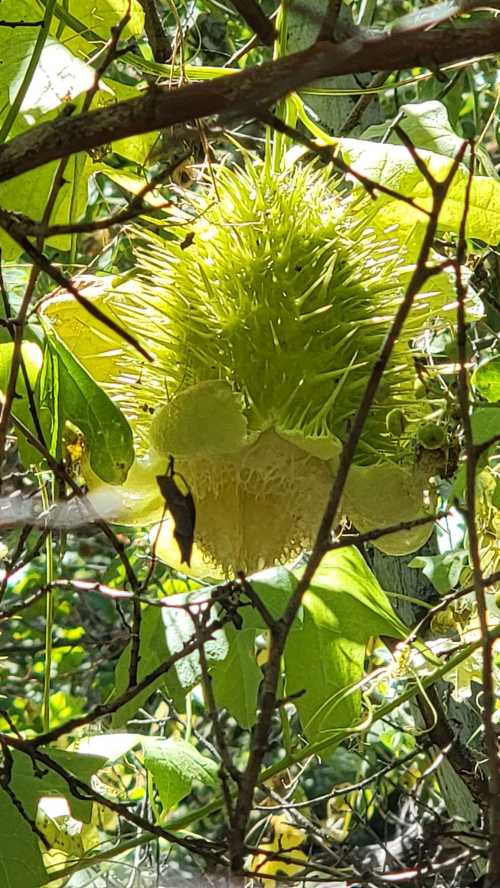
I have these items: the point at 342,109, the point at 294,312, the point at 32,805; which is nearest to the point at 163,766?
the point at 32,805

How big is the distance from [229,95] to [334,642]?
0.59 m

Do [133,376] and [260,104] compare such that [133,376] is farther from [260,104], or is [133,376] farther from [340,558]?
[260,104]

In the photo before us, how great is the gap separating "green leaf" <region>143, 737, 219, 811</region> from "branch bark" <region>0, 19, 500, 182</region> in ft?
1.83

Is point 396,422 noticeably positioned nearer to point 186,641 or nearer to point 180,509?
point 180,509

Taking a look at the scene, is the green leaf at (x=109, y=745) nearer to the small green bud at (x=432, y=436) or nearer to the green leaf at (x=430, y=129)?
the small green bud at (x=432, y=436)

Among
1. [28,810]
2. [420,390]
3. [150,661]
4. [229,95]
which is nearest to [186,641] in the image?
[150,661]

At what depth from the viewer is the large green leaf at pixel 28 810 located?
31.1 inches

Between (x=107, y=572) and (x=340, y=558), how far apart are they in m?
1.28

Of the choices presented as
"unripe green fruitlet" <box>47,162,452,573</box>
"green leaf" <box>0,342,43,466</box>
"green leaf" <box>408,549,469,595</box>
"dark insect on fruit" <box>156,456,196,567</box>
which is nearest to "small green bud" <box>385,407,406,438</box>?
"unripe green fruitlet" <box>47,162,452,573</box>

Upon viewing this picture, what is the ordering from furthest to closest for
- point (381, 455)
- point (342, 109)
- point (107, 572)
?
point (107, 572)
point (342, 109)
point (381, 455)

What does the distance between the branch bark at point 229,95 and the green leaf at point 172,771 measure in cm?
56

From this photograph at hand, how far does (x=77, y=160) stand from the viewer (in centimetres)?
94

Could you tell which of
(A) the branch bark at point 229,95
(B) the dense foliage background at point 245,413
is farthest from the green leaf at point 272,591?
(A) the branch bark at point 229,95

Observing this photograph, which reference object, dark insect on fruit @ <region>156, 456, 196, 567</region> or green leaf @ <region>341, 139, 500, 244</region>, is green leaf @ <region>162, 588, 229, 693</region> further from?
green leaf @ <region>341, 139, 500, 244</region>
